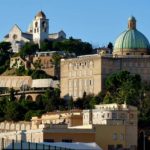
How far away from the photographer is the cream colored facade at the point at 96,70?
116 meters

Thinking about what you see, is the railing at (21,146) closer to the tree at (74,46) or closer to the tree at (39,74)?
the tree at (39,74)

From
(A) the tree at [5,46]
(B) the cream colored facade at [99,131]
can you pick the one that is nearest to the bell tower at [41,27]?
(A) the tree at [5,46]

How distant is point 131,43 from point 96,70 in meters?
7.22

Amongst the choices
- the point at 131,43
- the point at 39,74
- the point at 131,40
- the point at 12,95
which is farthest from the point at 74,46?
the point at 12,95

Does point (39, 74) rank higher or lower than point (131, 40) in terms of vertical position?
lower

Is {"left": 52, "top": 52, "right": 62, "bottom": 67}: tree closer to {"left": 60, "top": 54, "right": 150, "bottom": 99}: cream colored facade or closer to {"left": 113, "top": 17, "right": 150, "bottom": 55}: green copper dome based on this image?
{"left": 60, "top": 54, "right": 150, "bottom": 99}: cream colored facade

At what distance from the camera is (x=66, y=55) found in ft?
447

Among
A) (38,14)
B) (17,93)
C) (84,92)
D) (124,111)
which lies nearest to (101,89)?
(84,92)

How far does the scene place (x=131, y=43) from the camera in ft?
400

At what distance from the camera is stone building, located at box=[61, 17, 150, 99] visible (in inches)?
4596

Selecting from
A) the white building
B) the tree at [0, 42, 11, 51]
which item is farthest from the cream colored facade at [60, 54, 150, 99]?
the tree at [0, 42, 11, 51]

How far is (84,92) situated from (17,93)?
11838 millimetres

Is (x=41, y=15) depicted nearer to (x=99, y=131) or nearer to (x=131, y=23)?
(x=131, y=23)

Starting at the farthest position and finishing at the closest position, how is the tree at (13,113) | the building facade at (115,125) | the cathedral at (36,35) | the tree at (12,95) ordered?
the cathedral at (36,35) < the tree at (12,95) < the tree at (13,113) < the building facade at (115,125)
